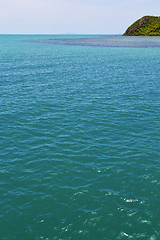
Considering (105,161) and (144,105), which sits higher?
(144,105)

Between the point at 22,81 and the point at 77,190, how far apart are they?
173ft

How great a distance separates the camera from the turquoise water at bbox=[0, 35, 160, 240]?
63.8 ft

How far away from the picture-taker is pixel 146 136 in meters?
34.8

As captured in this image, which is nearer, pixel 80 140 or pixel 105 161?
pixel 105 161

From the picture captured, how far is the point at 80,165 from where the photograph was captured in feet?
91.5

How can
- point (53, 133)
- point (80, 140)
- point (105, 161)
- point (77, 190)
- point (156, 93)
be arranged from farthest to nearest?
point (156, 93) → point (53, 133) → point (80, 140) → point (105, 161) → point (77, 190)

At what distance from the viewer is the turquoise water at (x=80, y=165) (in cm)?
1945

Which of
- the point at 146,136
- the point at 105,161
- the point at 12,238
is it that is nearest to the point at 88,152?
the point at 105,161

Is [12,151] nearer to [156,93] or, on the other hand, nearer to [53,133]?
[53,133]

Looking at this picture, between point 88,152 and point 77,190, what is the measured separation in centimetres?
781

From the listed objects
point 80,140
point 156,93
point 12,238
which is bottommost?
point 12,238

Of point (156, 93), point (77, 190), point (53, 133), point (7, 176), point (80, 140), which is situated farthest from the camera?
point (156, 93)

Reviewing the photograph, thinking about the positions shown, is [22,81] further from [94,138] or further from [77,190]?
[77,190]

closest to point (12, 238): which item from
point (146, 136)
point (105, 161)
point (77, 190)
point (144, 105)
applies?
point (77, 190)
